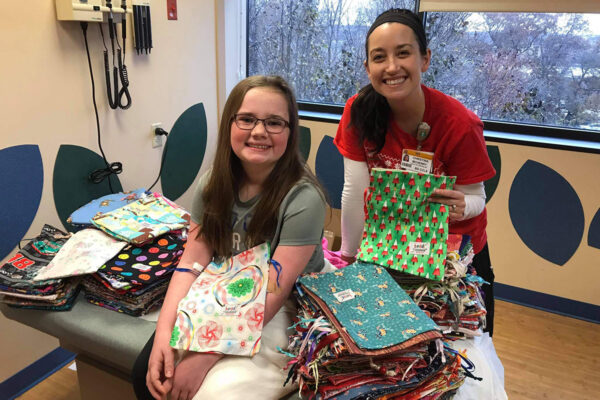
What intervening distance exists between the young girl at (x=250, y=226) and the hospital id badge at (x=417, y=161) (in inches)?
11.2

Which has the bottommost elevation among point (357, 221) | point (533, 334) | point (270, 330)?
point (533, 334)

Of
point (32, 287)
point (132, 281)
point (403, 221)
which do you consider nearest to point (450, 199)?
point (403, 221)

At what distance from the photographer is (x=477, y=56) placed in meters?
2.48

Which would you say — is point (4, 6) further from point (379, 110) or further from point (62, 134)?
point (379, 110)

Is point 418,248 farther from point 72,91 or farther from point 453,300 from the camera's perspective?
point 72,91

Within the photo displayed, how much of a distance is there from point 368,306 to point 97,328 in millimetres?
785

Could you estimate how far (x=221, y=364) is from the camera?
1081mm

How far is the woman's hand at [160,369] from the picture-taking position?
1087mm

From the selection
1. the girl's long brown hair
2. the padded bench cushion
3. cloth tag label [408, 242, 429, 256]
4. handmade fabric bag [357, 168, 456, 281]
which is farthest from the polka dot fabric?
cloth tag label [408, 242, 429, 256]

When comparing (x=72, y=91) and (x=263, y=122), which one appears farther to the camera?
(x=72, y=91)

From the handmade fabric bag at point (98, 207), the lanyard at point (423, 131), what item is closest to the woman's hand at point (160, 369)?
the handmade fabric bag at point (98, 207)

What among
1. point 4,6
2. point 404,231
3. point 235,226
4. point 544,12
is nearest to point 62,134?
point 4,6

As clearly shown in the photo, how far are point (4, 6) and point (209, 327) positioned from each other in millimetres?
1339

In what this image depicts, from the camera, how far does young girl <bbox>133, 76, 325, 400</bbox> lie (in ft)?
3.51
